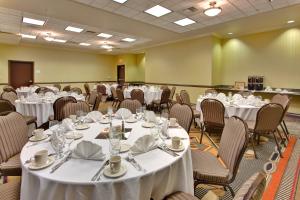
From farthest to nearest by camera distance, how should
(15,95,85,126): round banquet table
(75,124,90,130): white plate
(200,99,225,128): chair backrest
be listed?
(15,95,85,126): round banquet table < (200,99,225,128): chair backrest < (75,124,90,130): white plate

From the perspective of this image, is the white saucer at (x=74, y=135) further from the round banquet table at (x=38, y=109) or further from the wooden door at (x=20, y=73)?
the wooden door at (x=20, y=73)

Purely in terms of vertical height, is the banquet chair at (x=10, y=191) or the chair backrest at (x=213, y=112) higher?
the chair backrest at (x=213, y=112)

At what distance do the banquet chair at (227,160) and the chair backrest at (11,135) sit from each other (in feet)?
6.51

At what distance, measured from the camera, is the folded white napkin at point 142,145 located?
5.27 feet

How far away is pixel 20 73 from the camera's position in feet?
35.7

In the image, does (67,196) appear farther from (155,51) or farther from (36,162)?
(155,51)

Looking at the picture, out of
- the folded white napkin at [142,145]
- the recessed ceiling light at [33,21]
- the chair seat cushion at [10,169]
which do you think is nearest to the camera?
the folded white napkin at [142,145]

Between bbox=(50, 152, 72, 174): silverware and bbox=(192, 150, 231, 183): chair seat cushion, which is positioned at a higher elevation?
bbox=(50, 152, 72, 174): silverware

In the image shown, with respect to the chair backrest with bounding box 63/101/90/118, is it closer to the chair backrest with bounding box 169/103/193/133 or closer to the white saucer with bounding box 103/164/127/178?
the chair backrest with bounding box 169/103/193/133

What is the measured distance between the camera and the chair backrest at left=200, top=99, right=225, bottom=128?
3823mm

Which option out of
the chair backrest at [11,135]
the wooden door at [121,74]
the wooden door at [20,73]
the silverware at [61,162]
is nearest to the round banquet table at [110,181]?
the silverware at [61,162]

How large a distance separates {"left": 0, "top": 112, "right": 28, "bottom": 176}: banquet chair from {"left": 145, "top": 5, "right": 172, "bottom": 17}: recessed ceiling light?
4362 mm

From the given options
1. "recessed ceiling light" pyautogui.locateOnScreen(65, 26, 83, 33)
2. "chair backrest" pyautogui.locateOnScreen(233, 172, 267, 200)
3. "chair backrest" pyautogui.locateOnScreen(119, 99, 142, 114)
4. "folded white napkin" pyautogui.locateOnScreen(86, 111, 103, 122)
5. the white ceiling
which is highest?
"recessed ceiling light" pyautogui.locateOnScreen(65, 26, 83, 33)

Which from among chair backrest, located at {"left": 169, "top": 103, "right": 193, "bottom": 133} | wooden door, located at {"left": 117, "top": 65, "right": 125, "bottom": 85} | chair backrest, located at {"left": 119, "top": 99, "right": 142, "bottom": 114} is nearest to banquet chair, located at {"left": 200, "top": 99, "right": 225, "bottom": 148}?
chair backrest, located at {"left": 169, "top": 103, "right": 193, "bottom": 133}
